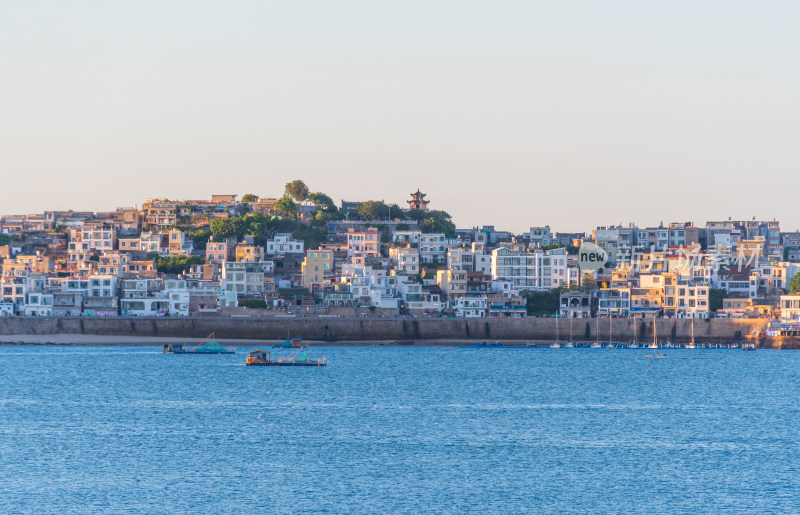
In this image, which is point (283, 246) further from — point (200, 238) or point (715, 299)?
point (715, 299)

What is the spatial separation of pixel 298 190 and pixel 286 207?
11.1 metres

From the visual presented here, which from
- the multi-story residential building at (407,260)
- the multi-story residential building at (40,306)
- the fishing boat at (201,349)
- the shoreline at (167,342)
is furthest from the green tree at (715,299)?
the multi-story residential building at (40,306)

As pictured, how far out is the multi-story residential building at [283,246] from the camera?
151375mm

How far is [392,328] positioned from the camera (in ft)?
395

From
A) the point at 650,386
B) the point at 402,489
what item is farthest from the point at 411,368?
the point at 402,489

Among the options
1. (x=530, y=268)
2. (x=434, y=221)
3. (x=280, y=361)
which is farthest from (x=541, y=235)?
(x=280, y=361)

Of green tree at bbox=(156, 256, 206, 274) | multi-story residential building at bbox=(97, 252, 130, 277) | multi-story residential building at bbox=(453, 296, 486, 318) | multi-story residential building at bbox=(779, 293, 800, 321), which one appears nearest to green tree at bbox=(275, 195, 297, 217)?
green tree at bbox=(156, 256, 206, 274)

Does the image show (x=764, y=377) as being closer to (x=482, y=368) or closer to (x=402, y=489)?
(x=482, y=368)

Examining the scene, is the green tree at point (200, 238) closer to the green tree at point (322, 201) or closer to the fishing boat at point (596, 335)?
the green tree at point (322, 201)

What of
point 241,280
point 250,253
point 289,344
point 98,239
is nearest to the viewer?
point 289,344

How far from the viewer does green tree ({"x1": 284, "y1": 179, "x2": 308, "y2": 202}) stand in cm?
17925

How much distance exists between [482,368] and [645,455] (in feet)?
144

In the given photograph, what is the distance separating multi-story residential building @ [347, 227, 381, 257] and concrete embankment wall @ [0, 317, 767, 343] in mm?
28727

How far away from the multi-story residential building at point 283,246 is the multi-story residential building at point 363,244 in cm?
645
